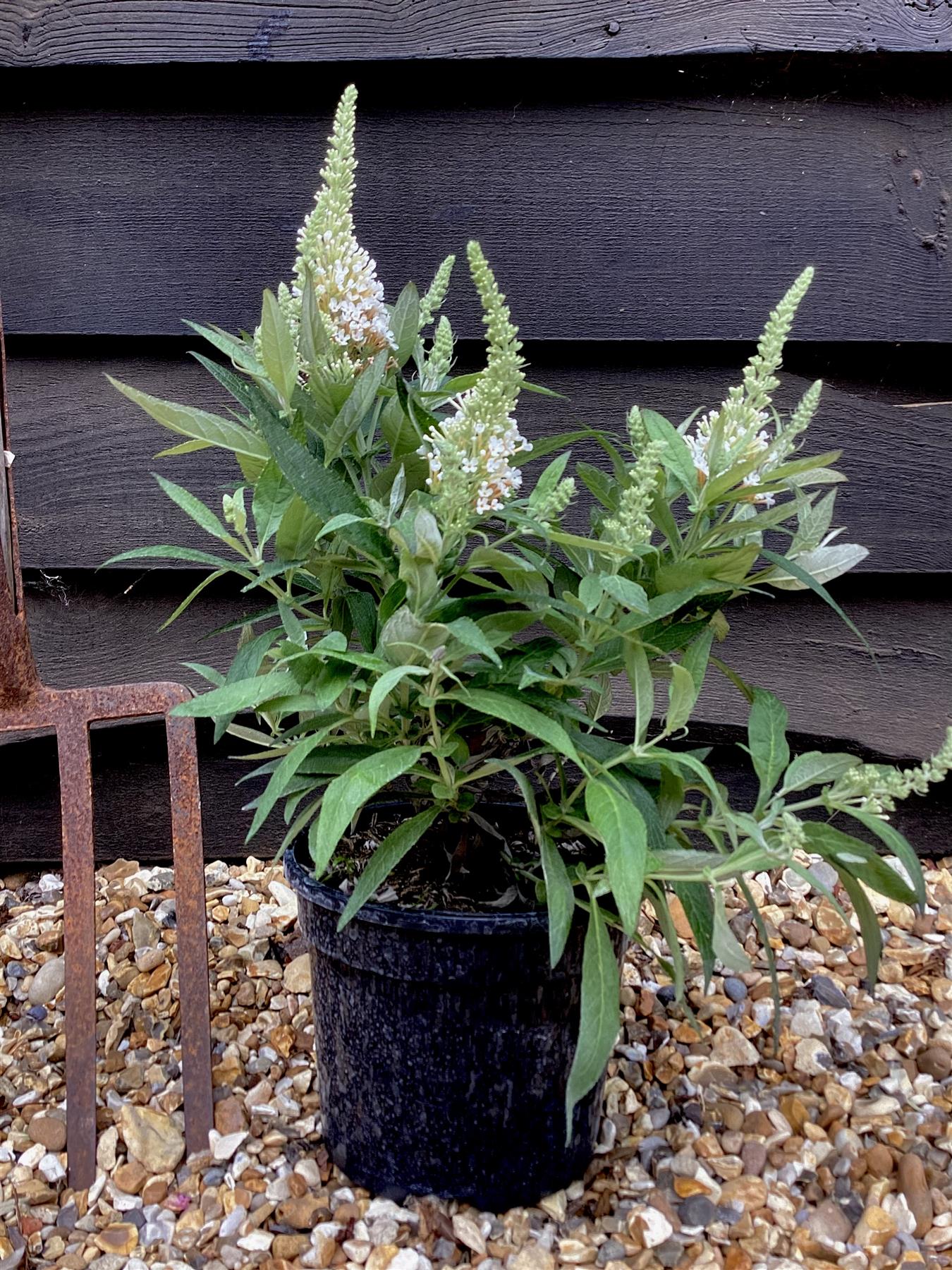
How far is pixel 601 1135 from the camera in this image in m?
1.02

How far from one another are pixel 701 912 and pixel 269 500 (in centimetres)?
50

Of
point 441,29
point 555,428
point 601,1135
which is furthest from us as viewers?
point 555,428

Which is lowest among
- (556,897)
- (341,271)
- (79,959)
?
(79,959)

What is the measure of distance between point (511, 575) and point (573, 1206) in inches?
24.9

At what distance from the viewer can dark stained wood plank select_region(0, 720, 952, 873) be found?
4.93ft

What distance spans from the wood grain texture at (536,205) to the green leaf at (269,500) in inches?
25.5

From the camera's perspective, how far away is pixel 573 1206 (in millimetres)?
929

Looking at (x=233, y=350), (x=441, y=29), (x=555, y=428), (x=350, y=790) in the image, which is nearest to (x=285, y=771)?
(x=350, y=790)

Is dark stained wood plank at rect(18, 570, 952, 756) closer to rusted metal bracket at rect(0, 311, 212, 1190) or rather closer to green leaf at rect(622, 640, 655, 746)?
rusted metal bracket at rect(0, 311, 212, 1190)

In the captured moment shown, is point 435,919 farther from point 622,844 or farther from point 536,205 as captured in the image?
point 536,205

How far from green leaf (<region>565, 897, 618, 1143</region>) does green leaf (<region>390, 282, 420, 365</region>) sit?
526mm

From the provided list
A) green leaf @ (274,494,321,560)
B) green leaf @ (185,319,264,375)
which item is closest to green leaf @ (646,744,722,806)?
green leaf @ (274,494,321,560)

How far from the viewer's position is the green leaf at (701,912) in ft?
2.57

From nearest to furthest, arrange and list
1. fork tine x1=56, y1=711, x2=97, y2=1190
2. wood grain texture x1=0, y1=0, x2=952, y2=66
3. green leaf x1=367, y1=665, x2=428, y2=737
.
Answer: green leaf x1=367, y1=665, x2=428, y2=737
fork tine x1=56, y1=711, x2=97, y2=1190
wood grain texture x1=0, y1=0, x2=952, y2=66
